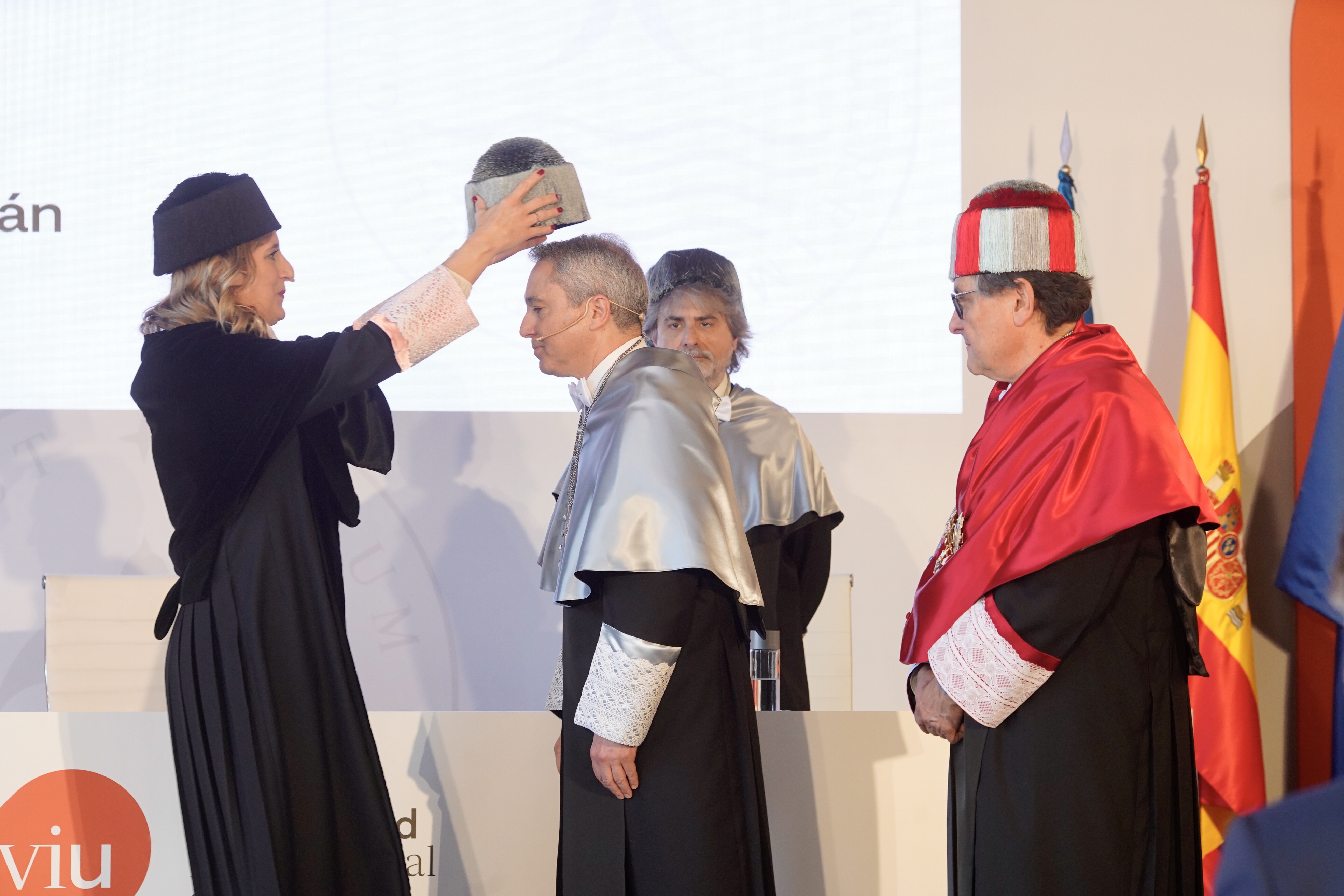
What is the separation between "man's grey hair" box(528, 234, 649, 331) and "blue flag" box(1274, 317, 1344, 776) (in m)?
2.40

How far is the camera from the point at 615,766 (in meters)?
1.86

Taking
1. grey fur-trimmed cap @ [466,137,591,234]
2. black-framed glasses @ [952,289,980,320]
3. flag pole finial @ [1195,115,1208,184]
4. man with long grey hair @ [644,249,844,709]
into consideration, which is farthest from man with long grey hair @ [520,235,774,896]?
flag pole finial @ [1195,115,1208,184]

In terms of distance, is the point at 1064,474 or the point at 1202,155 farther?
the point at 1202,155

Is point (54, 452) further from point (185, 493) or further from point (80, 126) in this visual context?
point (185, 493)

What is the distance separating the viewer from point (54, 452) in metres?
4.02

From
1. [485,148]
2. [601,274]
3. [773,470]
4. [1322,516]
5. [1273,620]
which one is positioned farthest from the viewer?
[485,148]

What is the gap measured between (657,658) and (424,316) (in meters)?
0.74

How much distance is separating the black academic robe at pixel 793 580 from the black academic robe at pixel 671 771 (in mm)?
1030

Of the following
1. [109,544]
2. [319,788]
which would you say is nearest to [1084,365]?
[319,788]

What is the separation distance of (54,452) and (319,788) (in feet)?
8.74

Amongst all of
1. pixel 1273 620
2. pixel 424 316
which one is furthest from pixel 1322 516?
pixel 424 316

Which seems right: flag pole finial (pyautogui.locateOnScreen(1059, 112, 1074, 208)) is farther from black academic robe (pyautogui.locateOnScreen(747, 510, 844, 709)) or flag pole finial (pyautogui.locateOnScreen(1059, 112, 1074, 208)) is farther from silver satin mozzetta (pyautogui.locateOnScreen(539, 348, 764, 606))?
silver satin mozzetta (pyautogui.locateOnScreen(539, 348, 764, 606))

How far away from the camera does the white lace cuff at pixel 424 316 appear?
197 centimetres

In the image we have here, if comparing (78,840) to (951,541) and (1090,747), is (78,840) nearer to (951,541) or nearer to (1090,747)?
(951,541)
